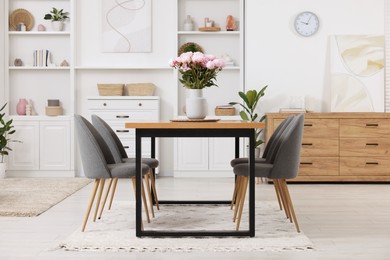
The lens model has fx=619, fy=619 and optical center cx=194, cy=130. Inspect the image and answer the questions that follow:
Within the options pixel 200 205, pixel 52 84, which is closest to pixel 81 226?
pixel 200 205

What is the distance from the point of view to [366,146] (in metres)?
7.14

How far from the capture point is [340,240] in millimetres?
4117

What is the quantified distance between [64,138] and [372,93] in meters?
3.84

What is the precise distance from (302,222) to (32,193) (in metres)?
2.86

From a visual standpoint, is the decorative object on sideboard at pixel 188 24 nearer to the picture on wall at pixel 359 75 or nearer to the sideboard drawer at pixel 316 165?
the picture on wall at pixel 359 75

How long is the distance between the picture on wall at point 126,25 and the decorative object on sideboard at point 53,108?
3.10 feet

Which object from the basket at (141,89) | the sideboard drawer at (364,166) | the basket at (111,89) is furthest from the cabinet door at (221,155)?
the sideboard drawer at (364,166)

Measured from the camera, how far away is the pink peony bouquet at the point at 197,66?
A: 4559 mm

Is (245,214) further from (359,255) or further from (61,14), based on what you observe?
(61,14)

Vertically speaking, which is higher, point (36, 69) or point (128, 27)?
point (128, 27)

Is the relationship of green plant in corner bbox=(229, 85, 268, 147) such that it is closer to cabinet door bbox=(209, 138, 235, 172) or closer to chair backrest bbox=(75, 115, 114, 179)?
cabinet door bbox=(209, 138, 235, 172)

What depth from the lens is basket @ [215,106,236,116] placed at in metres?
7.74

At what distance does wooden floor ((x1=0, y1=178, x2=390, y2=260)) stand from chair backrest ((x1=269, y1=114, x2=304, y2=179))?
1.50 ft

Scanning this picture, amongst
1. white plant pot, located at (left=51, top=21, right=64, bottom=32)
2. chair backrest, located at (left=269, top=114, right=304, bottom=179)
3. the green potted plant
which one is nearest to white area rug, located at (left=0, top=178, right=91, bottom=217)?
the green potted plant
